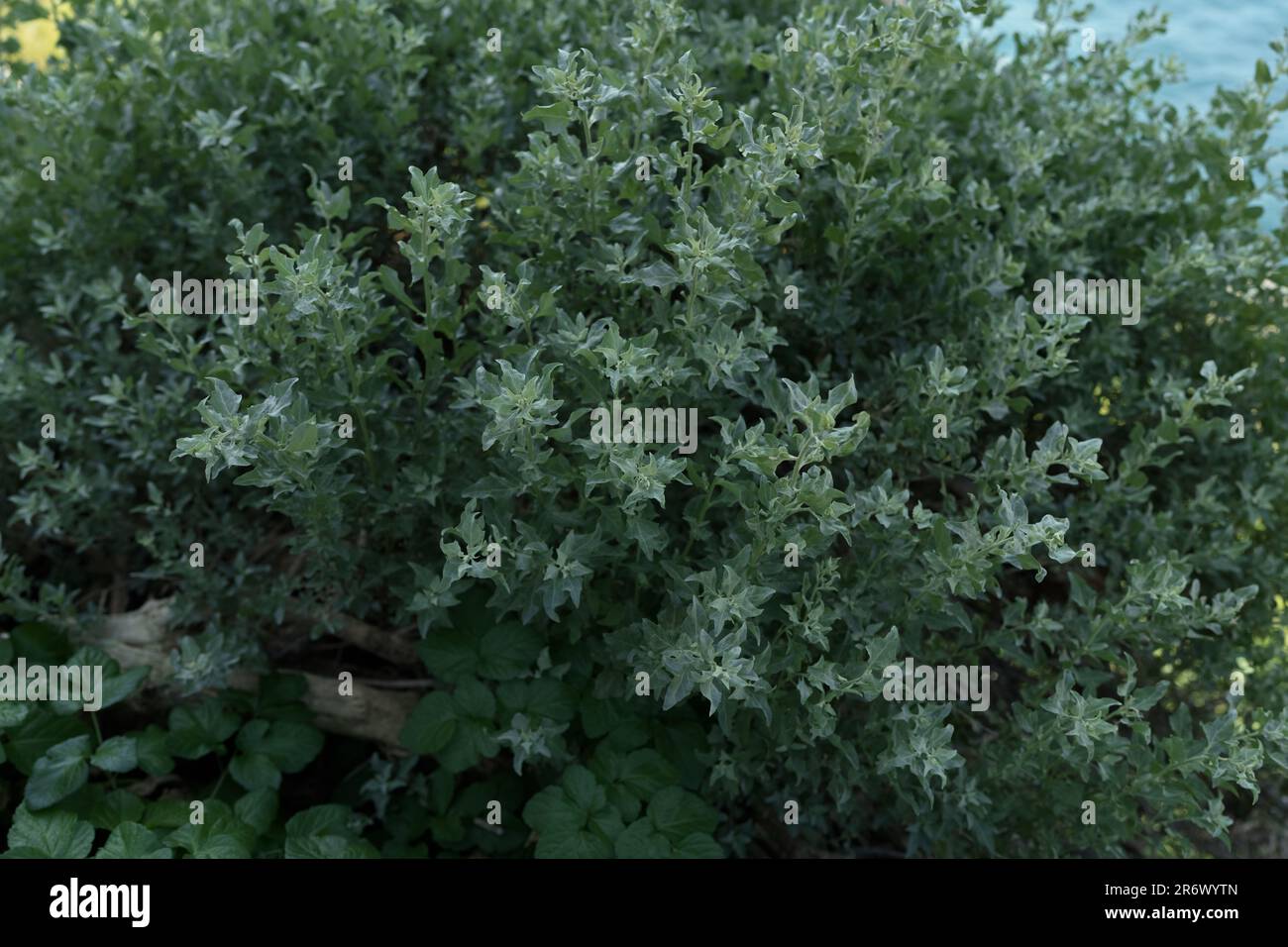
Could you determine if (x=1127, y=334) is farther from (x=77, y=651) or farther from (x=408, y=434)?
(x=77, y=651)

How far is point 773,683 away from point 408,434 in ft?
3.30

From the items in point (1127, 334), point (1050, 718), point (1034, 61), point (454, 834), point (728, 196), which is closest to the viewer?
point (728, 196)

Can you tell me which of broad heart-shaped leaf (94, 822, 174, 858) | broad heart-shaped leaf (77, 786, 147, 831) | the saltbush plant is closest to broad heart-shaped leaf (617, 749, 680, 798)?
the saltbush plant

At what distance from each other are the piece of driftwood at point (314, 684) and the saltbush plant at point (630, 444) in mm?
13

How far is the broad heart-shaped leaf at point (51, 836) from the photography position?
248 centimetres

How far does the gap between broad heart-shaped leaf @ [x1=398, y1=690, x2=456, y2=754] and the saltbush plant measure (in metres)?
0.02

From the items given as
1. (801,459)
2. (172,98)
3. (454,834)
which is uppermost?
(172,98)

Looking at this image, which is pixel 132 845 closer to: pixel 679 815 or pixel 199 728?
pixel 199 728

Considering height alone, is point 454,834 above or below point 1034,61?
below

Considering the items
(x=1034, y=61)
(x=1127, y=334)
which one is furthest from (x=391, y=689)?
(x=1034, y=61)

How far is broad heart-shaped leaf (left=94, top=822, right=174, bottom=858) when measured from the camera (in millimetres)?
2467

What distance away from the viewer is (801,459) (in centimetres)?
213

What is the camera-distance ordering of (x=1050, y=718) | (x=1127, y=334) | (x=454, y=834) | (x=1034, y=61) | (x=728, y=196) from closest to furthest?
(x=728, y=196), (x=1050, y=718), (x=454, y=834), (x=1127, y=334), (x=1034, y=61)

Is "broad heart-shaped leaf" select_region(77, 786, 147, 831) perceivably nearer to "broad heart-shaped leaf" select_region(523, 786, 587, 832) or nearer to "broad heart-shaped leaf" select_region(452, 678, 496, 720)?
"broad heart-shaped leaf" select_region(452, 678, 496, 720)
